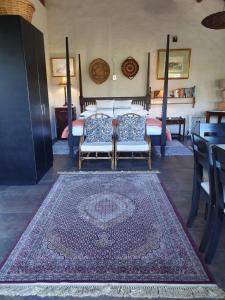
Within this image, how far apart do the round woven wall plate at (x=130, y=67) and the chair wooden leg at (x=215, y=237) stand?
4704mm

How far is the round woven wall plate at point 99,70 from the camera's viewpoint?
5.64 m

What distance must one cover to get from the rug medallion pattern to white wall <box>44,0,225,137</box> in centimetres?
371

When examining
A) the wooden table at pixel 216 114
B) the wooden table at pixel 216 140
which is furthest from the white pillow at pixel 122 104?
the wooden table at pixel 216 140

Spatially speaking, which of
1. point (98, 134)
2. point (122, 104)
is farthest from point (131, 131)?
point (122, 104)

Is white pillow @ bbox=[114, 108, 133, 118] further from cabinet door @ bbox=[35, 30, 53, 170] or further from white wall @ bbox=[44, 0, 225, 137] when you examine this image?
cabinet door @ bbox=[35, 30, 53, 170]

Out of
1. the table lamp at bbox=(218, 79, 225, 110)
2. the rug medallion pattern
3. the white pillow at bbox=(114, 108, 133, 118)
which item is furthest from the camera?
the table lamp at bbox=(218, 79, 225, 110)

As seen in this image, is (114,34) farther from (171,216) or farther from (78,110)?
(171,216)

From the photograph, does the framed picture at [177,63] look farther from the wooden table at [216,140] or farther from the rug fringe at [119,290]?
the rug fringe at [119,290]

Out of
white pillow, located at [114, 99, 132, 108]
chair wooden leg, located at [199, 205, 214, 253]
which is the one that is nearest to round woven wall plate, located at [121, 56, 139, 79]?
white pillow, located at [114, 99, 132, 108]

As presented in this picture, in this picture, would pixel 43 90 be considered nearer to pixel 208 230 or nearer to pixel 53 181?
pixel 53 181

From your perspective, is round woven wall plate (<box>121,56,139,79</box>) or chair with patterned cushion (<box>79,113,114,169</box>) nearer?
chair with patterned cushion (<box>79,113,114,169</box>)

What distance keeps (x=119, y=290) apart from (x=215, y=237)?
77cm

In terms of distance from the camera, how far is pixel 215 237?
1644 millimetres

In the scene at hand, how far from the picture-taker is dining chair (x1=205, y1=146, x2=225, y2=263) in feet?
4.61
